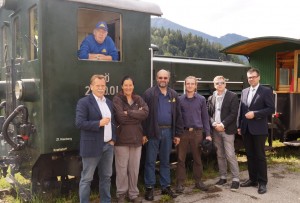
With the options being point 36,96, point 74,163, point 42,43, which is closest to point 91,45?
point 42,43

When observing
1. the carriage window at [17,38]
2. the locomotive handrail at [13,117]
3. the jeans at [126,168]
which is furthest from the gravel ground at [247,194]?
the carriage window at [17,38]

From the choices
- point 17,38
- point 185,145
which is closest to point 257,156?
point 185,145

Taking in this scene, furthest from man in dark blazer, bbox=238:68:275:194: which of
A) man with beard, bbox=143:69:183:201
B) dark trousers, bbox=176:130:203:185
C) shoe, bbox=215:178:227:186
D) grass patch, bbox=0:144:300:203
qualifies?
man with beard, bbox=143:69:183:201

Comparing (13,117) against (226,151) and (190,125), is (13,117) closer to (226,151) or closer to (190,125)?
(190,125)

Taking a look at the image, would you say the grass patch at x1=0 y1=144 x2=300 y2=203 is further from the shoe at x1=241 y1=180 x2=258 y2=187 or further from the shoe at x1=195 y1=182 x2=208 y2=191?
the shoe at x1=241 y1=180 x2=258 y2=187

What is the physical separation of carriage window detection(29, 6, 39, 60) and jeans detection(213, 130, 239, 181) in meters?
3.06

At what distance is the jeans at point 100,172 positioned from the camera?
3.91 metres

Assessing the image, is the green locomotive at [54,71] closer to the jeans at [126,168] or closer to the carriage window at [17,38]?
the carriage window at [17,38]

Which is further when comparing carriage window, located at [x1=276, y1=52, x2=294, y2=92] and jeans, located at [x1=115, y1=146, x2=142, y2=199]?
carriage window, located at [x1=276, y1=52, x2=294, y2=92]

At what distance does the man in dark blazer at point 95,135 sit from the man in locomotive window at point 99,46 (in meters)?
0.59

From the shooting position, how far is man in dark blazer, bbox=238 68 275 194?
199 inches

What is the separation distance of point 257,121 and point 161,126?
1.57 meters

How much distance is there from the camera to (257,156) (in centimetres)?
518

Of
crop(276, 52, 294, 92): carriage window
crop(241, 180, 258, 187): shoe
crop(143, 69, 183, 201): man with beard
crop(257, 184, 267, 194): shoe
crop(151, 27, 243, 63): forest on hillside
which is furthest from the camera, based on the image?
crop(151, 27, 243, 63): forest on hillside
